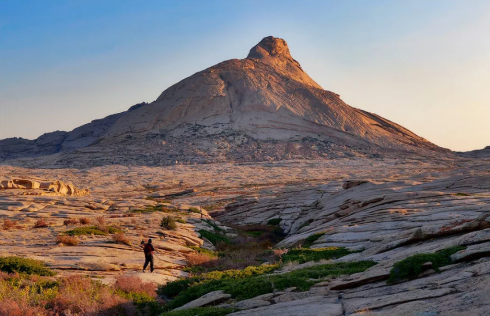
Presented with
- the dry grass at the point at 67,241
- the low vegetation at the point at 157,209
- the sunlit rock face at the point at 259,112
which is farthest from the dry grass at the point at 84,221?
the sunlit rock face at the point at 259,112

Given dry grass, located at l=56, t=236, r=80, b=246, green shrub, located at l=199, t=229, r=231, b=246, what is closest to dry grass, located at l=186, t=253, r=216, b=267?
dry grass, located at l=56, t=236, r=80, b=246

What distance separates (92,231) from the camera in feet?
75.9

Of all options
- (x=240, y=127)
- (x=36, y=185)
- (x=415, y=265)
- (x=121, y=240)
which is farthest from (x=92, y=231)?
(x=240, y=127)

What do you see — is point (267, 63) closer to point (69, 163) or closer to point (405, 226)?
point (69, 163)

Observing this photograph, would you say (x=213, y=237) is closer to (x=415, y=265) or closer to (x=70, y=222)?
(x=70, y=222)

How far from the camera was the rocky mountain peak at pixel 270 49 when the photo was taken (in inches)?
6196

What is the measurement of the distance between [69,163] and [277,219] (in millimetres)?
66985

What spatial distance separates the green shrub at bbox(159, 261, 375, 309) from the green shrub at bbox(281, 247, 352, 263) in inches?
75.8

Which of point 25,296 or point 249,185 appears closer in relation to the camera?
point 25,296

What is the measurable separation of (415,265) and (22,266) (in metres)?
12.6

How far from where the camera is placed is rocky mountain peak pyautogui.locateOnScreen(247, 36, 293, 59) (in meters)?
157

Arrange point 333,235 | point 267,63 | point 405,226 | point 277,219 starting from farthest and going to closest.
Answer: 1. point 267,63
2. point 277,219
3. point 333,235
4. point 405,226

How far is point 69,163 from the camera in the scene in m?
92.9

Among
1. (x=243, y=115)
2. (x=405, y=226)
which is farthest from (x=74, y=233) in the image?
(x=243, y=115)
